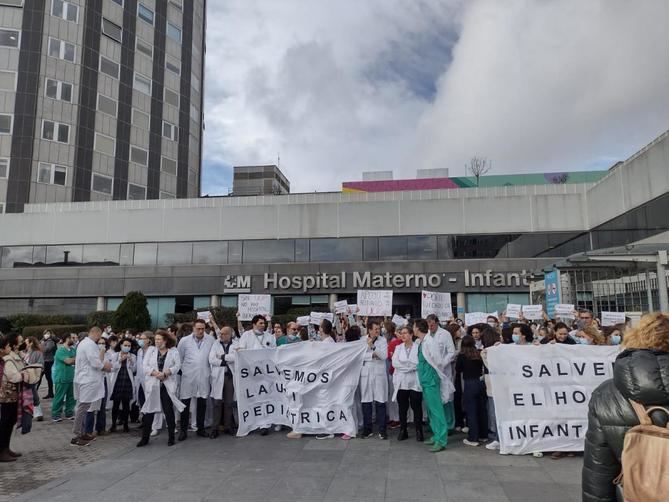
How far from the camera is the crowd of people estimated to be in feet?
26.1

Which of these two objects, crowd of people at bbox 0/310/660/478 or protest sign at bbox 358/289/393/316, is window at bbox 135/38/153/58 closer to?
protest sign at bbox 358/289/393/316

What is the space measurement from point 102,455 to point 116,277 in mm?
28829

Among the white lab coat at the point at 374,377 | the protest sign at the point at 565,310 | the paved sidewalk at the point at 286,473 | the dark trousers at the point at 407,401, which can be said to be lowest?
the paved sidewalk at the point at 286,473

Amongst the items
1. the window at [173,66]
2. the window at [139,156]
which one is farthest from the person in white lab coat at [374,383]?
the window at [173,66]

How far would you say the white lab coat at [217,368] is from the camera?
9.21 metres

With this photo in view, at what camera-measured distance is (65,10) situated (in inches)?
1668

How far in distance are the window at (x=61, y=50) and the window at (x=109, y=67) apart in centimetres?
254

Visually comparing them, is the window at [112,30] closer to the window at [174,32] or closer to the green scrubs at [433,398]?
the window at [174,32]

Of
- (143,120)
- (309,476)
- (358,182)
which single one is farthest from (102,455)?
(358,182)

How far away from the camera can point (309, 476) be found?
20.7 feet

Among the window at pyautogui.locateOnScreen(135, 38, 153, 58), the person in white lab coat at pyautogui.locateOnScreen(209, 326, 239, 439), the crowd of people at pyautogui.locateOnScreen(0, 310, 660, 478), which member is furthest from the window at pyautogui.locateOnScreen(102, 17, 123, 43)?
the person in white lab coat at pyautogui.locateOnScreen(209, 326, 239, 439)

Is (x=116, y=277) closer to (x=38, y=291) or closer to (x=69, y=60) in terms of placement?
(x=38, y=291)

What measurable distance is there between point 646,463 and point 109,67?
51088 millimetres

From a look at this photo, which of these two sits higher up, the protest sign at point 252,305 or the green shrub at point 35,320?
the protest sign at point 252,305
